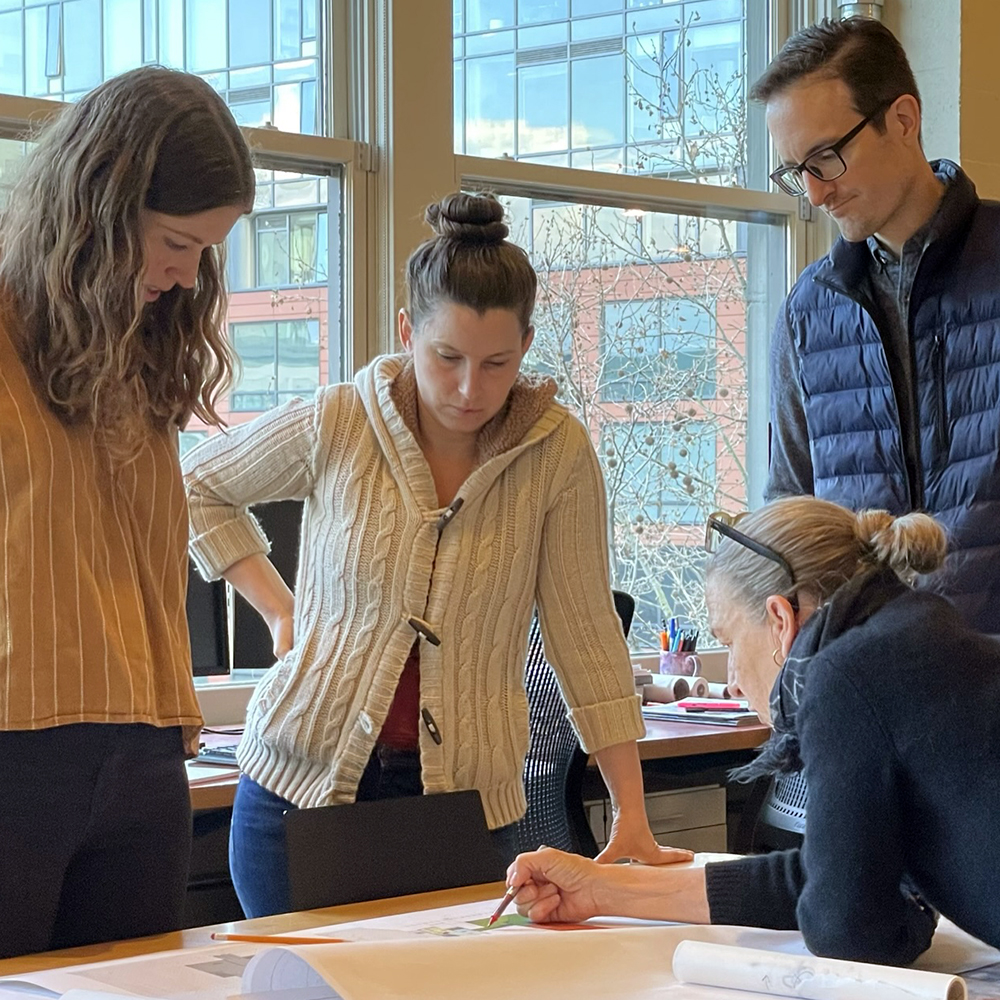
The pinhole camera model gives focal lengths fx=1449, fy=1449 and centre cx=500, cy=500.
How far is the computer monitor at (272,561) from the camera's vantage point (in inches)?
119

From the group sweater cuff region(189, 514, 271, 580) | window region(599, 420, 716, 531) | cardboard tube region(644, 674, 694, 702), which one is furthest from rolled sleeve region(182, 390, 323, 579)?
window region(599, 420, 716, 531)

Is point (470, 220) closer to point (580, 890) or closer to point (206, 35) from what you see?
point (580, 890)

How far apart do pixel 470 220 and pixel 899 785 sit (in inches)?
39.3

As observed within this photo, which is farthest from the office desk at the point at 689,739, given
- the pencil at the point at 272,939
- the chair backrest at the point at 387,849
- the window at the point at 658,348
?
the pencil at the point at 272,939

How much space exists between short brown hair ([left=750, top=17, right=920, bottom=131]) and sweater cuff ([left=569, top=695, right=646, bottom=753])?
0.94m

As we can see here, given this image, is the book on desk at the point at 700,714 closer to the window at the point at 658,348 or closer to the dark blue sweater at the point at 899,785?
the window at the point at 658,348

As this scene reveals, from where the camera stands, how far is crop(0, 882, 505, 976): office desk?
1362 mm

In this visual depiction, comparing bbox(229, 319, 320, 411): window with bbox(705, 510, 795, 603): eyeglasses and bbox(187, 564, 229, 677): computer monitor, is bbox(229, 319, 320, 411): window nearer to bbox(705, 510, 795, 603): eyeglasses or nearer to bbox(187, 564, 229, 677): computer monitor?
bbox(187, 564, 229, 677): computer monitor

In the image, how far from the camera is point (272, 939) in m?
1.48

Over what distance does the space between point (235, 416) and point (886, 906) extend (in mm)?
2495

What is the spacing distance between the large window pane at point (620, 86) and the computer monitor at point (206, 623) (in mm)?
1457

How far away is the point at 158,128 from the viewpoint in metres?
1.45

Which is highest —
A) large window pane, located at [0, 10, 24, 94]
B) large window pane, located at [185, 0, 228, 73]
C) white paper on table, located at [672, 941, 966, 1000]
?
large window pane, located at [185, 0, 228, 73]

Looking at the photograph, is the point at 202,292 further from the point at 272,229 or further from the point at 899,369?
the point at 272,229
